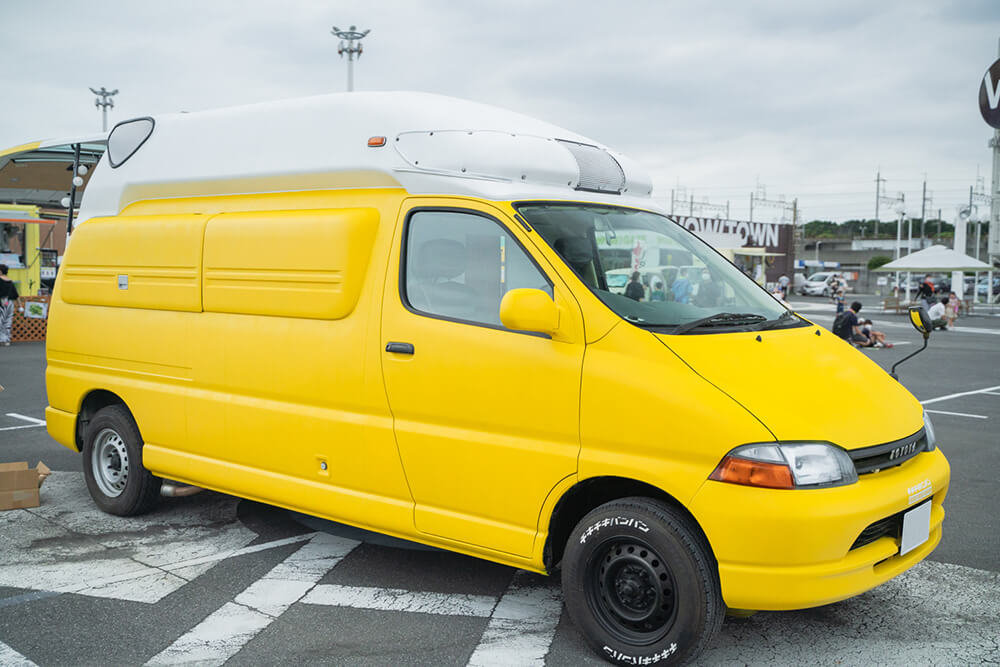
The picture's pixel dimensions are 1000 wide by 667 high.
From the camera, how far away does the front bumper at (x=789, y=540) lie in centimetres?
330

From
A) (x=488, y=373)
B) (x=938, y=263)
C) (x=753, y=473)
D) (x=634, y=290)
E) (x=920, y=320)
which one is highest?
(x=938, y=263)

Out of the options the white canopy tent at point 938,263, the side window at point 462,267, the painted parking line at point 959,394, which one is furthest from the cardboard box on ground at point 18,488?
the white canopy tent at point 938,263

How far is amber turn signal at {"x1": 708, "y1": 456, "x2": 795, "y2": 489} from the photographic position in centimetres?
331

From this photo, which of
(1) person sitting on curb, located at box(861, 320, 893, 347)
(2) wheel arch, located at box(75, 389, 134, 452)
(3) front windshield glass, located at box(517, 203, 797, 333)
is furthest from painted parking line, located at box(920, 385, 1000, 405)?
(2) wheel arch, located at box(75, 389, 134, 452)

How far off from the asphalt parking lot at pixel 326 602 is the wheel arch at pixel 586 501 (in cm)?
43

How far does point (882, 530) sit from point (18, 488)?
5.46 meters

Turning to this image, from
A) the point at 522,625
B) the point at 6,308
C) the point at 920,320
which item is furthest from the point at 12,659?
the point at 6,308

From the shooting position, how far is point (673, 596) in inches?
140

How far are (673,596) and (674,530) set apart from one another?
290mm

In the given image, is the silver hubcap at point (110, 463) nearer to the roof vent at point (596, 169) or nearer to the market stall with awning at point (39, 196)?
the market stall with awning at point (39, 196)

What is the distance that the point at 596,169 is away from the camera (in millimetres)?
4820

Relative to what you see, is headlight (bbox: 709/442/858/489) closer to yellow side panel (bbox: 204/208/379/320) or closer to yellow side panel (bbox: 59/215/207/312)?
yellow side panel (bbox: 204/208/379/320)

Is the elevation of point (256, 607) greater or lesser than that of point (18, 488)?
lesser

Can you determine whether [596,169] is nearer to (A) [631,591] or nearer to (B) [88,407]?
Result: (A) [631,591]
